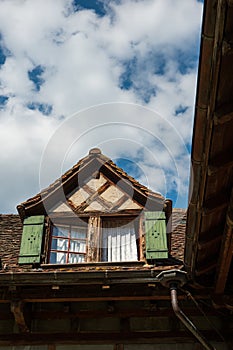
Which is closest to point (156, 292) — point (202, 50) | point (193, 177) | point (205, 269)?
point (205, 269)

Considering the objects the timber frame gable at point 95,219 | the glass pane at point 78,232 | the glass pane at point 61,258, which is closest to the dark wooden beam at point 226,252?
the timber frame gable at point 95,219

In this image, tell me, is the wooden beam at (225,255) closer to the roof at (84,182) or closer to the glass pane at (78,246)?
the roof at (84,182)

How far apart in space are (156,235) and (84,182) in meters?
2.24

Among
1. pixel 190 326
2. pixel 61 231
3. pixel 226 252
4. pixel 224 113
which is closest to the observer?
pixel 224 113

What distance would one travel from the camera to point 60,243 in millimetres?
9227

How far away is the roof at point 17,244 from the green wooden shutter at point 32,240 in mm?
185

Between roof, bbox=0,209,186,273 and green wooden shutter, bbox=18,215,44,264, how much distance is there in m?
0.19

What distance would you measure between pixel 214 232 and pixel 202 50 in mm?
2906

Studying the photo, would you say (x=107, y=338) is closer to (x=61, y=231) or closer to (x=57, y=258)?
(x=57, y=258)

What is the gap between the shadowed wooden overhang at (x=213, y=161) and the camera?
3.69 meters

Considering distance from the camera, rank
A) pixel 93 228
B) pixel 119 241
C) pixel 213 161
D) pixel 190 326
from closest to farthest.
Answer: pixel 213 161
pixel 190 326
pixel 119 241
pixel 93 228

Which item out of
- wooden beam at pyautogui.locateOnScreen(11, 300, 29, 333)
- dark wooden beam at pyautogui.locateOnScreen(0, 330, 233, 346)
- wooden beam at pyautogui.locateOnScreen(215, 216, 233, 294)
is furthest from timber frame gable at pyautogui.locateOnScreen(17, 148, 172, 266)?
wooden beam at pyautogui.locateOnScreen(215, 216, 233, 294)

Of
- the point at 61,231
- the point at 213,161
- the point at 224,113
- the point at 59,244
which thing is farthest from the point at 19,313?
the point at 224,113

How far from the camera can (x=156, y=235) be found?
353 inches
